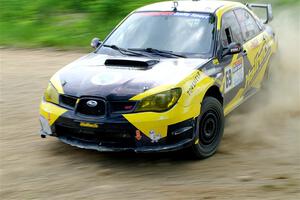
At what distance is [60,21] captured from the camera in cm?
1570

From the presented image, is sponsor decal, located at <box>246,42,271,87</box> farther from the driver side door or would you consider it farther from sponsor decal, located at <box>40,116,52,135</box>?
Answer: sponsor decal, located at <box>40,116,52,135</box>

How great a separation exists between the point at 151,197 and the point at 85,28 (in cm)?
998

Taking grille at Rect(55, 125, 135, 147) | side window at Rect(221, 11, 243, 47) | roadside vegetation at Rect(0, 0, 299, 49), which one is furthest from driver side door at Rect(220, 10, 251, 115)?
roadside vegetation at Rect(0, 0, 299, 49)

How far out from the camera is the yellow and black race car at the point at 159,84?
5.86 metres

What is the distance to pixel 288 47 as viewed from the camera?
10.4 metres

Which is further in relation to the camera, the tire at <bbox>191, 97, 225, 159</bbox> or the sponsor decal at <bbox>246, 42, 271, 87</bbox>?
the sponsor decal at <bbox>246, 42, 271, 87</bbox>

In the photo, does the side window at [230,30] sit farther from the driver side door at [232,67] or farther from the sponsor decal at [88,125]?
the sponsor decal at [88,125]

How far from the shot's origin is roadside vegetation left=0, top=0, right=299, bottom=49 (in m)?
14.1

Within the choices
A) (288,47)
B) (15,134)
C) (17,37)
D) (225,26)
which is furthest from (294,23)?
(15,134)

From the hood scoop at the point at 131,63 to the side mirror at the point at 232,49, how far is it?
95cm

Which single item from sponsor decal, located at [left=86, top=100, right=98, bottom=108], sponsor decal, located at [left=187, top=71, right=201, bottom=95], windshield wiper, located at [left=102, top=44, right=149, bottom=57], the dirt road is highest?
windshield wiper, located at [left=102, top=44, right=149, bottom=57]

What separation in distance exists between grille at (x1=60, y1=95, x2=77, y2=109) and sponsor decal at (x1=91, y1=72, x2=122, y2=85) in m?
0.31

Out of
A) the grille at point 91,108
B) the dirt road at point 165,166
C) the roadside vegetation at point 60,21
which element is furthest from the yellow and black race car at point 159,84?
the roadside vegetation at point 60,21

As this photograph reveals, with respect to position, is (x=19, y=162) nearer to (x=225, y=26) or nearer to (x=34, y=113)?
(x=34, y=113)
